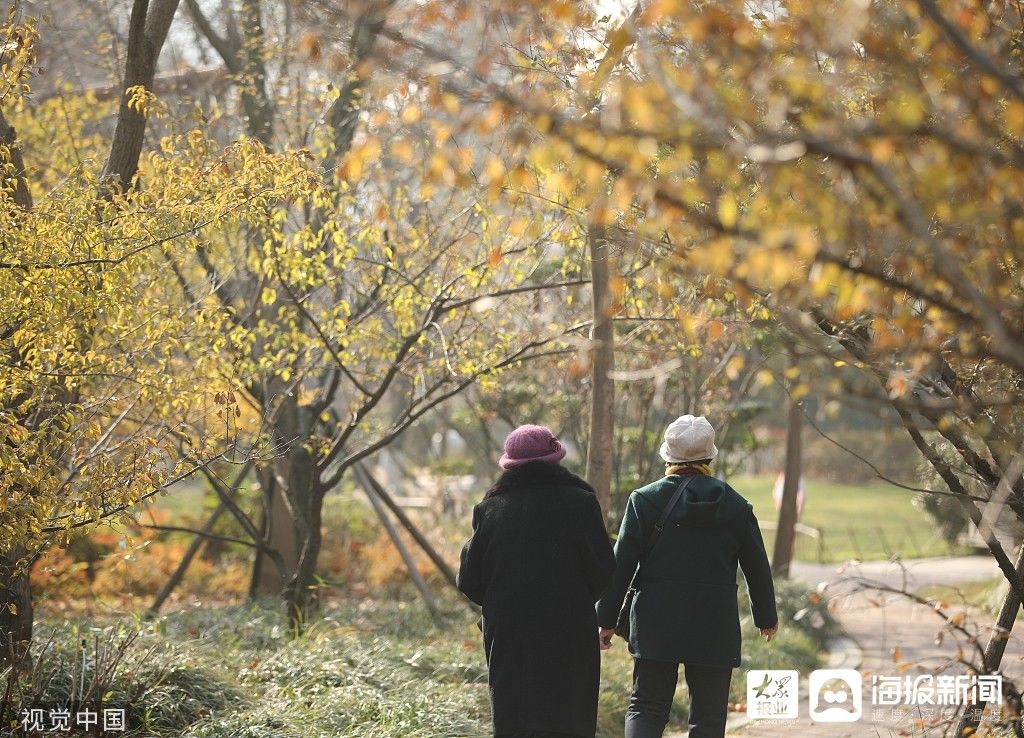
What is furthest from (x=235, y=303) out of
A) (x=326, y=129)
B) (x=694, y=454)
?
(x=694, y=454)

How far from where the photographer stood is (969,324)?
2844 mm

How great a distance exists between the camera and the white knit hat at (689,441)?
494 cm

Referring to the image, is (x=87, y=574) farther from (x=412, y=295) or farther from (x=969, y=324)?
(x=969, y=324)

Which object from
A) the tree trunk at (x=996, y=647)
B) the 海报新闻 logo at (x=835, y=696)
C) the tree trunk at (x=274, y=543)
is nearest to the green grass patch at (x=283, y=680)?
the 海报新闻 logo at (x=835, y=696)

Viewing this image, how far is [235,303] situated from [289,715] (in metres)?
4.07

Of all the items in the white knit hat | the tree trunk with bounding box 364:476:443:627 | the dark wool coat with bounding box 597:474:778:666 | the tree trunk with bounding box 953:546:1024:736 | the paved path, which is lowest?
the paved path

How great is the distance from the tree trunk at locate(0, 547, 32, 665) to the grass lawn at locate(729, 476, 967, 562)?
37.2 feet

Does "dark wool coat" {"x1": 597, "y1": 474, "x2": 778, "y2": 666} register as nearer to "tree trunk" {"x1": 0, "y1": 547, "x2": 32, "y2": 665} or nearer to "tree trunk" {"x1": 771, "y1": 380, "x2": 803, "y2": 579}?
"tree trunk" {"x1": 0, "y1": 547, "x2": 32, "y2": 665}

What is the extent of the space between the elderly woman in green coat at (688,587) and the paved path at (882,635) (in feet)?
1.45

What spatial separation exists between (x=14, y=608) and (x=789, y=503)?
340 inches

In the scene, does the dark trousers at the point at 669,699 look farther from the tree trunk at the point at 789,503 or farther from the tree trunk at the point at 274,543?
the tree trunk at the point at 789,503

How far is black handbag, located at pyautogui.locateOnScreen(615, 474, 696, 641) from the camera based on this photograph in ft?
16.0

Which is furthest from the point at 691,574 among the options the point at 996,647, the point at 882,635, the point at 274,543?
the point at 274,543

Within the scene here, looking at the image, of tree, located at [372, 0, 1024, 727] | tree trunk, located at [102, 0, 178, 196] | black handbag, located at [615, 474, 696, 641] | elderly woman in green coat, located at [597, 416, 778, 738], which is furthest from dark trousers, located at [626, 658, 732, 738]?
tree trunk, located at [102, 0, 178, 196]
